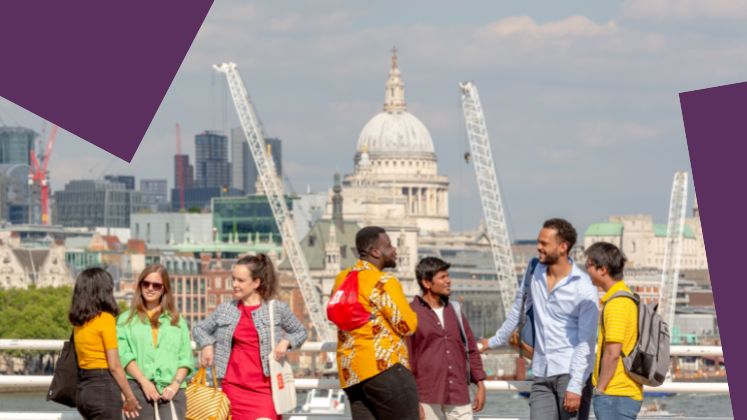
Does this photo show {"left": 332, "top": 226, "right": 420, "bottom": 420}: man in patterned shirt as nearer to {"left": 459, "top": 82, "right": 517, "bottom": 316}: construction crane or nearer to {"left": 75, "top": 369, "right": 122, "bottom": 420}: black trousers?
{"left": 75, "top": 369, "right": 122, "bottom": 420}: black trousers

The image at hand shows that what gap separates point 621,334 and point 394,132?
13524 centimetres

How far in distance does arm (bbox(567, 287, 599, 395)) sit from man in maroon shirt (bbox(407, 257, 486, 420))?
0.51 metres

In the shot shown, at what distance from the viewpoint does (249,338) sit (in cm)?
784

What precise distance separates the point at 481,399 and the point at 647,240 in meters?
136

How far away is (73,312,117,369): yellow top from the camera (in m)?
7.70

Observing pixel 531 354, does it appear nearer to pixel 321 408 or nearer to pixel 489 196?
pixel 321 408

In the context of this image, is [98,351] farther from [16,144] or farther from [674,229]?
[16,144]

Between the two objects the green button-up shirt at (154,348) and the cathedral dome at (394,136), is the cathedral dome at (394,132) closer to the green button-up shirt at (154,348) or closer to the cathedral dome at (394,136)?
the cathedral dome at (394,136)

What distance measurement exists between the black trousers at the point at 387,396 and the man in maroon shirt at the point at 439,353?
1.66ft

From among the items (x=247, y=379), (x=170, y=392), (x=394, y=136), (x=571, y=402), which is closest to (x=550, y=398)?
(x=571, y=402)

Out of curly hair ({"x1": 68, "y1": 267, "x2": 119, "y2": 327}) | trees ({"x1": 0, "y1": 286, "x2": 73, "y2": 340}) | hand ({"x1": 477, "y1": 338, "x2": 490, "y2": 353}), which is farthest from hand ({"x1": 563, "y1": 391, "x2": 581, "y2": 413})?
trees ({"x1": 0, "y1": 286, "x2": 73, "y2": 340})

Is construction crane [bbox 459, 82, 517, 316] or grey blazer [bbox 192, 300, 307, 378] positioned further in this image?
construction crane [bbox 459, 82, 517, 316]

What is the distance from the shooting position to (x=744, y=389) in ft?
21.1

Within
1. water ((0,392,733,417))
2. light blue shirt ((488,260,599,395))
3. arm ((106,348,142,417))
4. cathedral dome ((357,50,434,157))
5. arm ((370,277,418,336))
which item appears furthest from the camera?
cathedral dome ((357,50,434,157))
